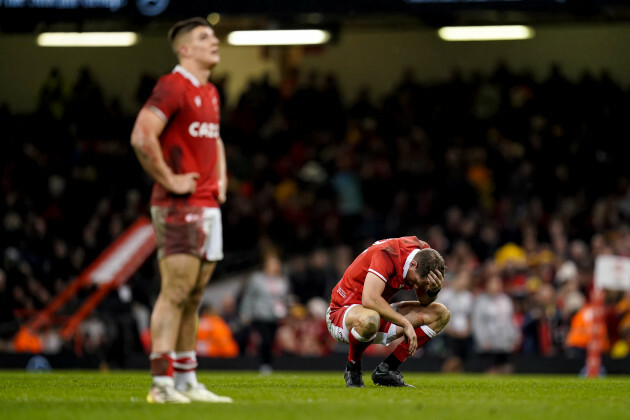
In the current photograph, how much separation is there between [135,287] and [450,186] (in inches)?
263

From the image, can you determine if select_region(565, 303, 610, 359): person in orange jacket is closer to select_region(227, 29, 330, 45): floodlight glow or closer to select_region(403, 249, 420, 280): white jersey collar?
select_region(227, 29, 330, 45): floodlight glow

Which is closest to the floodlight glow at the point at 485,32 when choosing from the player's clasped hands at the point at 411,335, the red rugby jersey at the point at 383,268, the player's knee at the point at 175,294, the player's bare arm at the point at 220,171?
the red rugby jersey at the point at 383,268

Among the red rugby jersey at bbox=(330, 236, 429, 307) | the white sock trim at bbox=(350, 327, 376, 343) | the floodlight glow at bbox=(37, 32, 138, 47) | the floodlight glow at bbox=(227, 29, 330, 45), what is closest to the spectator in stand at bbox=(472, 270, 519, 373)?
the floodlight glow at bbox=(227, 29, 330, 45)

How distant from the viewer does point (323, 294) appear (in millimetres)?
20656

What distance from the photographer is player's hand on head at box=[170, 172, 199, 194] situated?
7203 mm

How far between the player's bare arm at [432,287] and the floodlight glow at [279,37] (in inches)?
537

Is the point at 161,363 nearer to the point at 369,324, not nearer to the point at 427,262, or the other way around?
the point at 369,324

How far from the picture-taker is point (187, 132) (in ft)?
24.3

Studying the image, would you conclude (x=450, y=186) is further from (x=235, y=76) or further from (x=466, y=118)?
(x=235, y=76)

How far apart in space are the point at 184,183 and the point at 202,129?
43 cm

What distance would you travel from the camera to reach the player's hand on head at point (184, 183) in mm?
7203

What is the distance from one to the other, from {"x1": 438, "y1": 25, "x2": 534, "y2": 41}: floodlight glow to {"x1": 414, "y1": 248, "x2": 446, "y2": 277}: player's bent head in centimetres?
1501

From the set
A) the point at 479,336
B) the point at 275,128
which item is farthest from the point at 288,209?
the point at 479,336

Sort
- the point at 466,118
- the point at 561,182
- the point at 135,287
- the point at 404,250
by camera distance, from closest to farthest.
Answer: the point at 404,250, the point at 135,287, the point at 561,182, the point at 466,118
